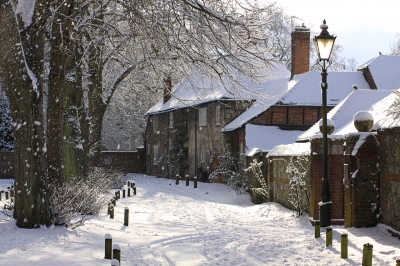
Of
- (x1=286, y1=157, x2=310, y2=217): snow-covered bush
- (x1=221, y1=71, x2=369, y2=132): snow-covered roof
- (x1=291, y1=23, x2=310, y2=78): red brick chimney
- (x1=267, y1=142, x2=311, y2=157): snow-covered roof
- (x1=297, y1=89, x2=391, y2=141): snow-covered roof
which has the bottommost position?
(x1=286, y1=157, x2=310, y2=217): snow-covered bush

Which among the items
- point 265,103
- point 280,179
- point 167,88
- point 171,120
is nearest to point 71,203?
point 167,88

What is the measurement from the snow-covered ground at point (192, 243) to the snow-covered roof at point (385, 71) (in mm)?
13720

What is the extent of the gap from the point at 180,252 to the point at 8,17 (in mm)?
5495

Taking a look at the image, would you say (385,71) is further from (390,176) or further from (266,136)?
Answer: (390,176)

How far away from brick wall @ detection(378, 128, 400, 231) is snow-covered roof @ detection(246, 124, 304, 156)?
13.4 meters

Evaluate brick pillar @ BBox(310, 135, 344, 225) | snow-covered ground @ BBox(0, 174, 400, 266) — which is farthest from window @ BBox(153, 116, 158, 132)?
brick pillar @ BBox(310, 135, 344, 225)

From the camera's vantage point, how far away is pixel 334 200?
1261 centimetres

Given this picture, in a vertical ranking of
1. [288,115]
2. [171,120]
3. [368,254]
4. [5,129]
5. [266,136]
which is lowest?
[368,254]

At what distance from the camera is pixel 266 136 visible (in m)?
25.2

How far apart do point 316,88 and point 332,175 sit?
14352mm

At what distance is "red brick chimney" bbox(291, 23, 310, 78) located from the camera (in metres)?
25.8

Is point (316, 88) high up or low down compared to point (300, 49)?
down

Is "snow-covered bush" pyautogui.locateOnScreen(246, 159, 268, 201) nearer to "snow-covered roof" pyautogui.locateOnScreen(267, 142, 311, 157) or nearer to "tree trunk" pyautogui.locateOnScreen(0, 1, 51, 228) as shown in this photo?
"snow-covered roof" pyautogui.locateOnScreen(267, 142, 311, 157)

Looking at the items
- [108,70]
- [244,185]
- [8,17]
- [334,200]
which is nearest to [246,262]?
[334,200]
